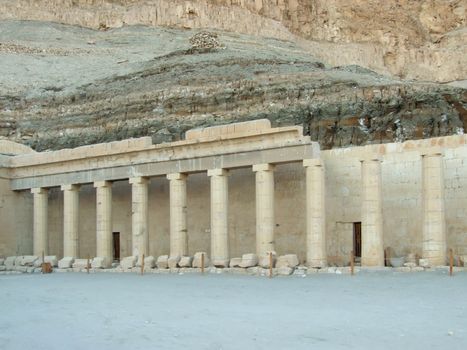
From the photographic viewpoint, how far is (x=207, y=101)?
154 feet

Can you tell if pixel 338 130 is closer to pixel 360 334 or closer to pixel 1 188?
pixel 1 188

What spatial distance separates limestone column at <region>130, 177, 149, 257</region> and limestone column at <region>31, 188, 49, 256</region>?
18.8 ft

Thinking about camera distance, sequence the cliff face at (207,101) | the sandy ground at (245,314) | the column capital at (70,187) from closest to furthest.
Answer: the sandy ground at (245,314) → the column capital at (70,187) → the cliff face at (207,101)

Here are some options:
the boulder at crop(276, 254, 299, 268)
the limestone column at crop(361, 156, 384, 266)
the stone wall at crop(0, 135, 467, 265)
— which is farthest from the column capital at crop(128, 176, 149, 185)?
the limestone column at crop(361, 156, 384, 266)

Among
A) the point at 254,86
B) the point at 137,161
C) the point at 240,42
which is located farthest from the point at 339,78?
the point at 240,42

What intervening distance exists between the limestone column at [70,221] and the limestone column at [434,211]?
16.1 meters

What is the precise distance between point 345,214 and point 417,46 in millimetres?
66291

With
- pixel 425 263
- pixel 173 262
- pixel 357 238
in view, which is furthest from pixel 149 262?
pixel 425 263

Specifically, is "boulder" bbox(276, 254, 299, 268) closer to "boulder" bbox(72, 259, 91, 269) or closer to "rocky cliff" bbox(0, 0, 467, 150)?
"boulder" bbox(72, 259, 91, 269)

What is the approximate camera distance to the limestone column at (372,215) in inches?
966

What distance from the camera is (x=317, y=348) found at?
1194cm

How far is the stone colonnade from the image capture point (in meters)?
23.8

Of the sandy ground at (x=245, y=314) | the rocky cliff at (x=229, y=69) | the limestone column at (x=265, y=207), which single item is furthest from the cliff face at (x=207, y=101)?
the sandy ground at (x=245, y=314)

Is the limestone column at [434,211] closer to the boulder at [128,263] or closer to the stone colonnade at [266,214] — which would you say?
the stone colonnade at [266,214]
